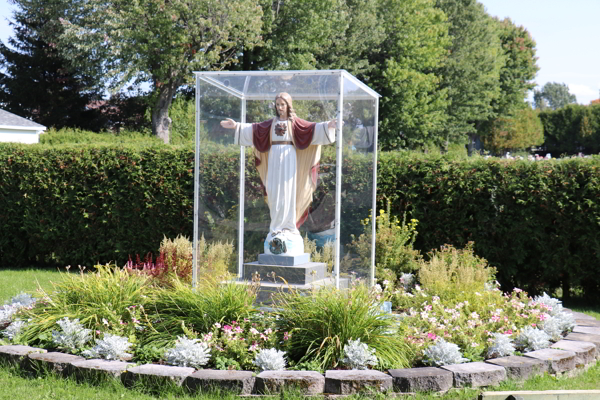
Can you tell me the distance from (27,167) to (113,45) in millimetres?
10880

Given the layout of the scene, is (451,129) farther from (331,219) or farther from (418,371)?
(418,371)

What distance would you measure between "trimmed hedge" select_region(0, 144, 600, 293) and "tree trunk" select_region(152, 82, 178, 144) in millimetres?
10766

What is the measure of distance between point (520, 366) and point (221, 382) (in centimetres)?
245

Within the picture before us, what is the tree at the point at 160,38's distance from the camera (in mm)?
20906

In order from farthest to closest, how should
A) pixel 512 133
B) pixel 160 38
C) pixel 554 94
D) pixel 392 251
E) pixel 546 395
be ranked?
pixel 554 94 → pixel 512 133 → pixel 160 38 → pixel 392 251 → pixel 546 395

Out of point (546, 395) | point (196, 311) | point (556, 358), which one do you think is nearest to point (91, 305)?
point (196, 311)

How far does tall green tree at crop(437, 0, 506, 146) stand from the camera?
102 feet

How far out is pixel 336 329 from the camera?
5281 mm

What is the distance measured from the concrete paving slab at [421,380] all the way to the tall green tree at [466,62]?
90.5 feet

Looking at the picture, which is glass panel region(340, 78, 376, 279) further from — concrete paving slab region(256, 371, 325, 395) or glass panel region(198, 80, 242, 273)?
concrete paving slab region(256, 371, 325, 395)

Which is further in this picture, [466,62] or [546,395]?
[466,62]

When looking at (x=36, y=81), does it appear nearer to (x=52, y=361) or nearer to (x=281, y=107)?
(x=281, y=107)

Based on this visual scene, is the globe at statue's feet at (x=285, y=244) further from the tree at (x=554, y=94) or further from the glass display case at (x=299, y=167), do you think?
the tree at (x=554, y=94)

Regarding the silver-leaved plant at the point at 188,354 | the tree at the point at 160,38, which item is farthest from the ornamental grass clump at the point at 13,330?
the tree at the point at 160,38
